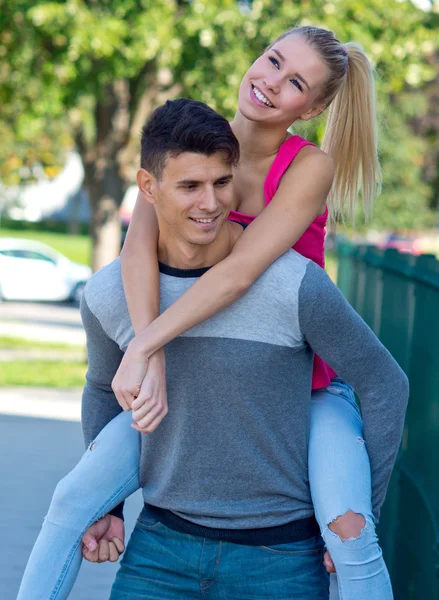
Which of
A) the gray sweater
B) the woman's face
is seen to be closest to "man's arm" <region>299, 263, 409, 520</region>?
the gray sweater

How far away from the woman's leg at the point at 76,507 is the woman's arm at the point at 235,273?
305 millimetres

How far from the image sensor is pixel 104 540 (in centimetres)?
297

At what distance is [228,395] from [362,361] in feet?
1.11

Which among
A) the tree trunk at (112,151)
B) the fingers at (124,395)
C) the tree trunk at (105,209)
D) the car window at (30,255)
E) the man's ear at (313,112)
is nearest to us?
the fingers at (124,395)

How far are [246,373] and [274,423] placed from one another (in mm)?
151

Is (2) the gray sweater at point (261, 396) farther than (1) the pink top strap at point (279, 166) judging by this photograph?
No

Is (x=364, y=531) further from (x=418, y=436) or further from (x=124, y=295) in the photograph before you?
(x=418, y=436)

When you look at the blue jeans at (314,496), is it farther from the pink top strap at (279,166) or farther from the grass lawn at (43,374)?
the grass lawn at (43,374)

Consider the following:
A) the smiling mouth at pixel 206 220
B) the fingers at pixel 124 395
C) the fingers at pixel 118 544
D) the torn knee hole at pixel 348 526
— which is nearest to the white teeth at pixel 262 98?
the smiling mouth at pixel 206 220

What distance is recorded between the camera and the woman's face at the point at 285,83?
301cm

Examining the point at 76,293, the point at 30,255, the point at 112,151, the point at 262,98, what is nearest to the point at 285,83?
the point at 262,98

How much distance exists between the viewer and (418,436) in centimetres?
416

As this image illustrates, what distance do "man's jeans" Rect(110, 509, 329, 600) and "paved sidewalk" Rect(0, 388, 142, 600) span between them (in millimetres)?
1761

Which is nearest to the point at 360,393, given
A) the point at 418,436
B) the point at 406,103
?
the point at 418,436
